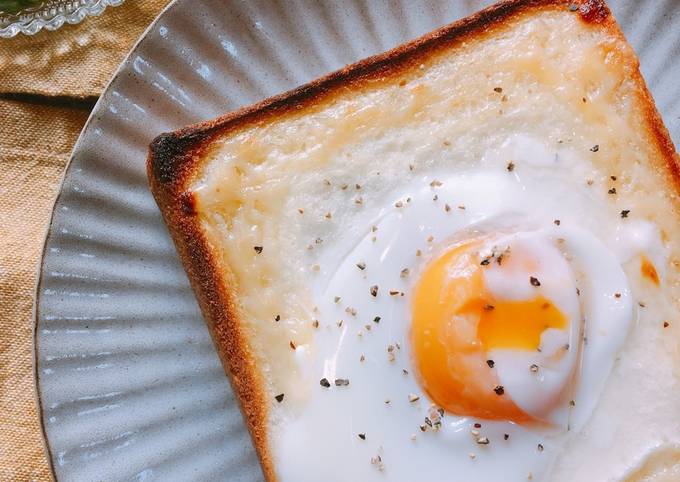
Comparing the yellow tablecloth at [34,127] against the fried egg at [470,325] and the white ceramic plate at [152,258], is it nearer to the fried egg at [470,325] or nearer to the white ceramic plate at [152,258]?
the white ceramic plate at [152,258]

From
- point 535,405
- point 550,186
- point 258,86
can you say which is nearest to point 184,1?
point 258,86

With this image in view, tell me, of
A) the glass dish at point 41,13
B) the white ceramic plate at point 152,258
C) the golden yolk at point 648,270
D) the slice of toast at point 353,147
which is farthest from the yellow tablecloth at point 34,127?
the golden yolk at point 648,270

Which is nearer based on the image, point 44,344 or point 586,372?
point 586,372

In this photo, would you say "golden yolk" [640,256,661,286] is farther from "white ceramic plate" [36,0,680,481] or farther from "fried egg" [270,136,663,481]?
"white ceramic plate" [36,0,680,481]

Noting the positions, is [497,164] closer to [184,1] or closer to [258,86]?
[258,86]

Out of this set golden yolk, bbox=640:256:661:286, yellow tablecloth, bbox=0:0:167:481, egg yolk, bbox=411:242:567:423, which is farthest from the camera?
yellow tablecloth, bbox=0:0:167:481

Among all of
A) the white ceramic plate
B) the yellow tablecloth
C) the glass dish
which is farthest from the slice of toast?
the glass dish
